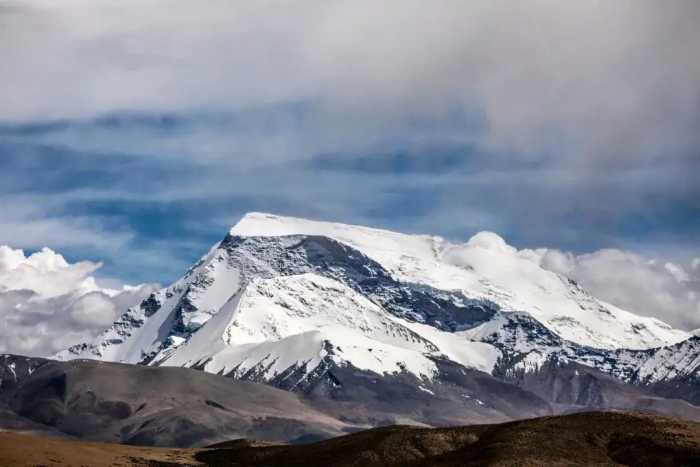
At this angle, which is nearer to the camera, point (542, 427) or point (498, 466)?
point (498, 466)

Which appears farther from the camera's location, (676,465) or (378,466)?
(378,466)

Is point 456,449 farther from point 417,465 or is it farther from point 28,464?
point 28,464

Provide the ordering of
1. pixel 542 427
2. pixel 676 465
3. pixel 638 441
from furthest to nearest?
pixel 542 427, pixel 638 441, pixel 676 465

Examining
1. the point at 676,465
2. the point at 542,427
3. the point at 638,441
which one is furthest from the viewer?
the point at 542,427

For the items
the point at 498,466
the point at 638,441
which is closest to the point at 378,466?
the point at 498,466

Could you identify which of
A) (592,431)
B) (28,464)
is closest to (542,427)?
(592,431)

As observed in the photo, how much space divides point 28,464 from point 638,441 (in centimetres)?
9673

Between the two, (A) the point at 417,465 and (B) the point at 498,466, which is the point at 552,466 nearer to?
(B) the point at 498,466

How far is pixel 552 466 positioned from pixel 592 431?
16.6m

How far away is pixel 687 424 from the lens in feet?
627

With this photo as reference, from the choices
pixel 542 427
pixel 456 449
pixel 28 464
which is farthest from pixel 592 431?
pixel 28 464

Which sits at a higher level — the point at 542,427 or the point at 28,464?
the point at 542,427

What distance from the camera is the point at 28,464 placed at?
7859 inches

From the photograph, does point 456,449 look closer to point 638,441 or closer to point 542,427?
point 542,427
